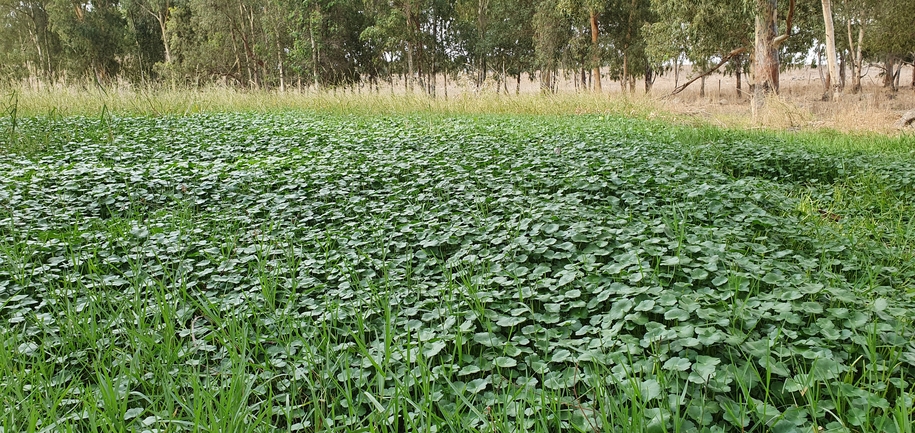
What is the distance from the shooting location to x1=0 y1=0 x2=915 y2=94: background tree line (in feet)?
69.7

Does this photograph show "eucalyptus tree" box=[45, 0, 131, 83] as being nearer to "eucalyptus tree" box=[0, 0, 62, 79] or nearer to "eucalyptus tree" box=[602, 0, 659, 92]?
"eucalyptus tree" box=[0, 0, 62, 79]

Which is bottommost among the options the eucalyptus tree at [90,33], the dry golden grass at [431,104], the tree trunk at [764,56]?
the dry golden grass at [431,104]

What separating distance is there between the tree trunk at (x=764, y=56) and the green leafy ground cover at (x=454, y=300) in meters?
9.35

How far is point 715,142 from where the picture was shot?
5.66m

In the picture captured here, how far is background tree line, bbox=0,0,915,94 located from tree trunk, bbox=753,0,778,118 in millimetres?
5575

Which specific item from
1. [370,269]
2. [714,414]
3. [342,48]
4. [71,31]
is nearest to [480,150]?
[370,269]

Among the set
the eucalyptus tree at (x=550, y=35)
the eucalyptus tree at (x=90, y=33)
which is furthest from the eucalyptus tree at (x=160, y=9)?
the eucalyptus tree at (x=550, y=35)

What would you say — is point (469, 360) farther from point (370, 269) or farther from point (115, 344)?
point (115, 344)

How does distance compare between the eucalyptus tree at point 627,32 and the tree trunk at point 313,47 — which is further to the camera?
the tree trunk at point 313,47

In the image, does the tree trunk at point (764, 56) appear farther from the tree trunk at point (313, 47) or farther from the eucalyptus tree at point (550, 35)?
the tree trunk at point (313, 47)

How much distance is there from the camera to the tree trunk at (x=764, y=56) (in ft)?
39.8

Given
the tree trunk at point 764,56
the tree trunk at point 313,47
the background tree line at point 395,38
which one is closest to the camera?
the tree trunk at point 764,56

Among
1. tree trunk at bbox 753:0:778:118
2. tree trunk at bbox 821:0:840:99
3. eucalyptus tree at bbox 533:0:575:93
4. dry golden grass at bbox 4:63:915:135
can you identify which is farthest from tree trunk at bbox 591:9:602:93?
dry golden grass at bbox 4:63:915:135

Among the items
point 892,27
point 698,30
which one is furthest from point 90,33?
point 892,27
